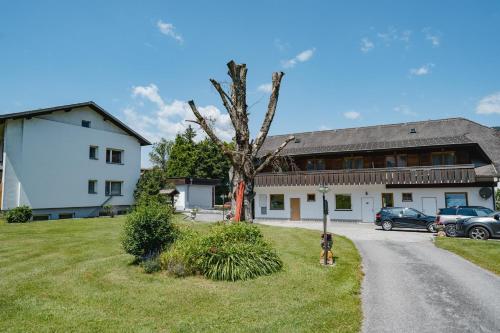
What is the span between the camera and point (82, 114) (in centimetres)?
3039

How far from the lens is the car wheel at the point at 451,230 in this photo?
64.5ft

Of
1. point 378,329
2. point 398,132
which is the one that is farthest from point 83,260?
point 398,132

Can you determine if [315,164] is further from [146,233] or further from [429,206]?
[146,233]

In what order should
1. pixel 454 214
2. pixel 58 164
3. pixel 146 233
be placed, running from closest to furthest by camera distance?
pixel 146 233 → pixel 454 214 → pixel 58 164

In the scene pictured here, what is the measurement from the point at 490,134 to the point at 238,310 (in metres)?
32.4

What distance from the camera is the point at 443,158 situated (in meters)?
28.0

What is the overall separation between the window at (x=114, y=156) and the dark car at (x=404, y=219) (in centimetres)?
2480

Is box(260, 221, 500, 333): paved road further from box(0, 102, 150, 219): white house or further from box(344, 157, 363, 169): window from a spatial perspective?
box(0, 102, 150, 219): white house

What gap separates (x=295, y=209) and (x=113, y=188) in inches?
707

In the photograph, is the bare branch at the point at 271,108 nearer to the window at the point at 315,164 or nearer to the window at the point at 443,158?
the window at the point at 315,164

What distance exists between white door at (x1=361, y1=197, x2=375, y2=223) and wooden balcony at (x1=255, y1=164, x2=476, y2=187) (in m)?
1.87

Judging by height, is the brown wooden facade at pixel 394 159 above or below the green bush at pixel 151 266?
above

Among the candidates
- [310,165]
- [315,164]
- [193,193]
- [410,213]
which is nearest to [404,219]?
[410,213]

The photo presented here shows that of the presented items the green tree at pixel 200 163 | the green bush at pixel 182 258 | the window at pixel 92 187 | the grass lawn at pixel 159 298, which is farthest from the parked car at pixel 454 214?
the green tree at pixel 200 163
